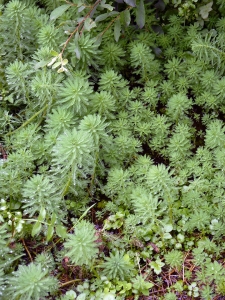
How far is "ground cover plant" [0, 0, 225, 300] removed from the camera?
237cm

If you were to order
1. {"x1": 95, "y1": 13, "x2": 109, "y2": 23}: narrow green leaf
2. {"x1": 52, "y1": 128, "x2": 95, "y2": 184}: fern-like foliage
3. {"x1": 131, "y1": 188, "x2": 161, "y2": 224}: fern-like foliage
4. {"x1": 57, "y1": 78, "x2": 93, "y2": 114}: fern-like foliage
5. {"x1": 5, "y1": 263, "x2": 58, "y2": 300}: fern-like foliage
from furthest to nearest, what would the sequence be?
{"x1": 95, "y1": 13, "x2": 109, "y2": 23}: narrow green leaf → {"x1": 57, "y1": 78, "x2": 93, "y2": 114}: fern-like foliage → {"x1": 131, "y1": 188, "x2": 161, "y2": 224}: fern-like foliage → {"x1": 52, "y1": 128, "x2": 95, "y2": 184}: fern-like foliage → {"x1": 5, "y1": 263, "x2": 58, "y2": 300}: fern-like foliage

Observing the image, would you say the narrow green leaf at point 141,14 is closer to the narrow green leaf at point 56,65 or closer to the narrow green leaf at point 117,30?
the narrow green leaf at point 117,30

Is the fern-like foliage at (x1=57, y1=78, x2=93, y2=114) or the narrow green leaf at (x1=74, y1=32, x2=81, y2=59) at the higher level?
the narrow green leaf at (x1=74, y1=32, x2=81, y2=59)

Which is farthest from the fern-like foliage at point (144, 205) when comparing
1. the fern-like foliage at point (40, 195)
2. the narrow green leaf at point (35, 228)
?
the narrow green leaf at point (35, 228)

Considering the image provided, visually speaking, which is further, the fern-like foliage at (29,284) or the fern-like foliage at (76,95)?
the fern-like foliage at (76,95)

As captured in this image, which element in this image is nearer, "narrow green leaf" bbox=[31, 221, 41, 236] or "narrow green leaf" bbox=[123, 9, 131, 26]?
"narrow green leaf" bbox=[31, 221, 41, 236]

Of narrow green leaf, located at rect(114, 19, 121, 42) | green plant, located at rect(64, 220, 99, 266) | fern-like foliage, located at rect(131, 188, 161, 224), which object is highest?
narrow green leaf, located at rect(114, 19, 121, 42)

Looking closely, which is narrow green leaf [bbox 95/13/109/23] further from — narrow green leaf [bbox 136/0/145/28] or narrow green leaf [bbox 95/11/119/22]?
narrow green leaf [bbox 136/0/145/28]

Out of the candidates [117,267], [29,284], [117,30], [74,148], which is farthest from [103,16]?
[29,284]

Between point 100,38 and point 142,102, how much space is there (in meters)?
0.55

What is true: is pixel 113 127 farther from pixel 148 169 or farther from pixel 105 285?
pixel 105 285

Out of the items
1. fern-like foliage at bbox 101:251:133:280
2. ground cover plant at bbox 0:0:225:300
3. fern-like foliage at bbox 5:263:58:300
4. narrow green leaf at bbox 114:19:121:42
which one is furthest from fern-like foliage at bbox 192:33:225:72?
fern-like foliage at bbox 5:263:58:300

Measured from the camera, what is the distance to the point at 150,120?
293 cm

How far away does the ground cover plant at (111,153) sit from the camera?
237cm
